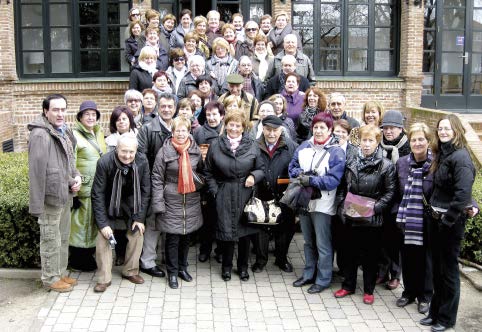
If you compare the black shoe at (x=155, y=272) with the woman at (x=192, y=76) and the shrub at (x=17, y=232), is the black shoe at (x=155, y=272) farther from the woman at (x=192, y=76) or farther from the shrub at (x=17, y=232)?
the woman at (x=192, y=76)

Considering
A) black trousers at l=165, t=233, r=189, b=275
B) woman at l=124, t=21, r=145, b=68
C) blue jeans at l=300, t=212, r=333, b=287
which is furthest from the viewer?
woman at l=124, t=21, r=145, b=68

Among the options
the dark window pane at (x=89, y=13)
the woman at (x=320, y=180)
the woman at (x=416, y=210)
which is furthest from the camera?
the dark window pane at (x=89, y=13)

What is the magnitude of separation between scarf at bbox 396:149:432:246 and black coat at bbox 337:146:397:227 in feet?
0.64

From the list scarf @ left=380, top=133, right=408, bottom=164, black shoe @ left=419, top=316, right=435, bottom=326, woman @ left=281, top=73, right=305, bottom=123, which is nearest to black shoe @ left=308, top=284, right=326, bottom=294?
black shoe @ left=419, top=316, right=435, bottom=326

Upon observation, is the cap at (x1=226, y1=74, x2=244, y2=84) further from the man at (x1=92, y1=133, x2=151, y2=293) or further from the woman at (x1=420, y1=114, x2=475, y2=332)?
the woman at (x1=420, y1=114, x2=475, y2=332)

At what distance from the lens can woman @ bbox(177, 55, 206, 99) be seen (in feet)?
28.6

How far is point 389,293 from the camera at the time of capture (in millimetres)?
6957

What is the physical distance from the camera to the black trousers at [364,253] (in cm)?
658

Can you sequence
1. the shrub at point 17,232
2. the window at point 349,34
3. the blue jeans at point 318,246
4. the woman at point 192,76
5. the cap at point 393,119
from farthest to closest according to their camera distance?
the window at point 349,34, the woman at point 192,76, the shrub at point 17,232, the blue jeans at point 318,246, the cap at point 393,119

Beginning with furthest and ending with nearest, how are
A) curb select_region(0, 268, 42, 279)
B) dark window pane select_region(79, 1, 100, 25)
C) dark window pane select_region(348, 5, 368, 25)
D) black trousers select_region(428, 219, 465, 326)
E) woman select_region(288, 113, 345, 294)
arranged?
dark window pane select_region(348, 5, 368, 25)
dark window pane select_region(79, 1, 100, 25)
curb select_region(0, 268, 42, 279)
woman select_region(288, 113, 345, 294)
black trousers select_region(428, 219, 465, 326)

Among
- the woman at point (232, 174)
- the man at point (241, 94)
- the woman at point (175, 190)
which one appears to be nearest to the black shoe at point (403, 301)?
the woman at point (232, 174)

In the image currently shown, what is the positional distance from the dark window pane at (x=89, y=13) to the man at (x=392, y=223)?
879cm

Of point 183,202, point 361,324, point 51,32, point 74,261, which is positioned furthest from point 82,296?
point 51,32

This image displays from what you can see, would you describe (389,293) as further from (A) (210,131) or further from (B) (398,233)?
(A) (210,131)
